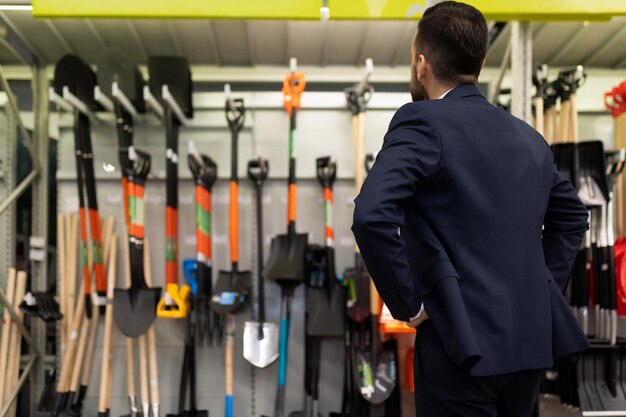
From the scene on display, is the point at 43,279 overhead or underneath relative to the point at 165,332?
overhead

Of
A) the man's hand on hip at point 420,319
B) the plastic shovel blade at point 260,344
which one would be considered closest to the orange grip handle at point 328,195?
the plastic shovel blade at point 260,344

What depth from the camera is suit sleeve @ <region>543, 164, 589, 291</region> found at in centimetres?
195

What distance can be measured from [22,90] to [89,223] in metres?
1.30

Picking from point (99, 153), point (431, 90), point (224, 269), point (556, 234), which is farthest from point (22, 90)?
point (556, 234)

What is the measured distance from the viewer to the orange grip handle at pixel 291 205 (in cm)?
439

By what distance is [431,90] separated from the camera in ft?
6.06

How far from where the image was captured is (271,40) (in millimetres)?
4828

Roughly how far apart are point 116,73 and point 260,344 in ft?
7.52

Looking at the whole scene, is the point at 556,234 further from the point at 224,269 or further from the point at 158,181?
the point at 158,181

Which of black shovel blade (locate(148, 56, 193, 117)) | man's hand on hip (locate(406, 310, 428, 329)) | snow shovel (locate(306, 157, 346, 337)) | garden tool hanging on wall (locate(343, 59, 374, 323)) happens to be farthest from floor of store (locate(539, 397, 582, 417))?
black shovel blade (locate(148, 56, 193, 117))

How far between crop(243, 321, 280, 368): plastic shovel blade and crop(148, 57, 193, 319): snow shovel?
48cm

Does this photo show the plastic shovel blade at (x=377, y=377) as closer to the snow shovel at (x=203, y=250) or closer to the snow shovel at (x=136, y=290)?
the snow shovel at (x=203, y=250)

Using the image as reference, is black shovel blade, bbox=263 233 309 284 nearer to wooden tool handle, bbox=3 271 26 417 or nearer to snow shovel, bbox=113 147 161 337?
snow shovel, bbox=113 147 161 337

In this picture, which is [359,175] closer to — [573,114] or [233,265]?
[233,265]
